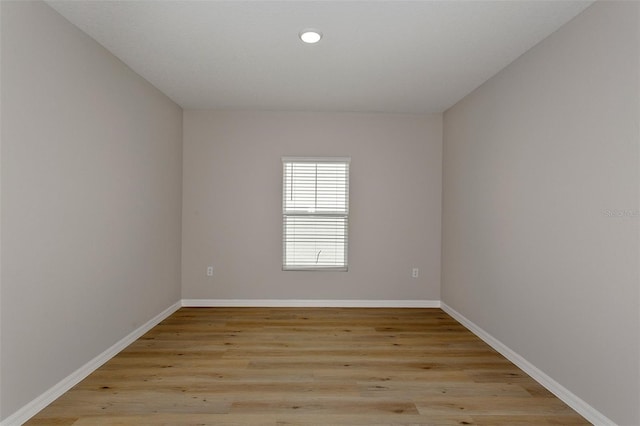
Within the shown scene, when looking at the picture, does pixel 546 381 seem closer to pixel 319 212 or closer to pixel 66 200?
pixel 319 212

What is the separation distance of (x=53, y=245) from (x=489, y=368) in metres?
3.39

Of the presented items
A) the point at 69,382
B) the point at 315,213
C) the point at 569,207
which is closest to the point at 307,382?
the point at 69,382

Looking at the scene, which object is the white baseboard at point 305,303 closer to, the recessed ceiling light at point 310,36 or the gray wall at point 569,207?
the gray wall at point 569,207

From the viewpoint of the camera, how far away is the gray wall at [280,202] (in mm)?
4707

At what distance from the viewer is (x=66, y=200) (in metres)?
2.49

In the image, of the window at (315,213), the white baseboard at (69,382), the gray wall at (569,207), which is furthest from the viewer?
the window at (315,213)

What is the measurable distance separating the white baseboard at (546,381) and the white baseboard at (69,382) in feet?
11.3

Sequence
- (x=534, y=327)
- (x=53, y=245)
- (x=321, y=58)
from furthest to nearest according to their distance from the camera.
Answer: (x=321, y=58) < (x=534, y=327) < (x=53, y=245)

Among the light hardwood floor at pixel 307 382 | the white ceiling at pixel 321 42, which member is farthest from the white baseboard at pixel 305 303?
the white ceiling at pixel 321 42

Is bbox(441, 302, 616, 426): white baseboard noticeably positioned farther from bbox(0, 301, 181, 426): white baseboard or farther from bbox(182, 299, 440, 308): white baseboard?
bbox(0, 301, 181, 426): white baseboard

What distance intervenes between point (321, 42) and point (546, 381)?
121 inches

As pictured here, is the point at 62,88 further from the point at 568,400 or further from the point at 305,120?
the point at 568,400

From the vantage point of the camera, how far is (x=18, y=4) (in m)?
2.07

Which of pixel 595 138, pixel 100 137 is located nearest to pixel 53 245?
pixel 100 137
